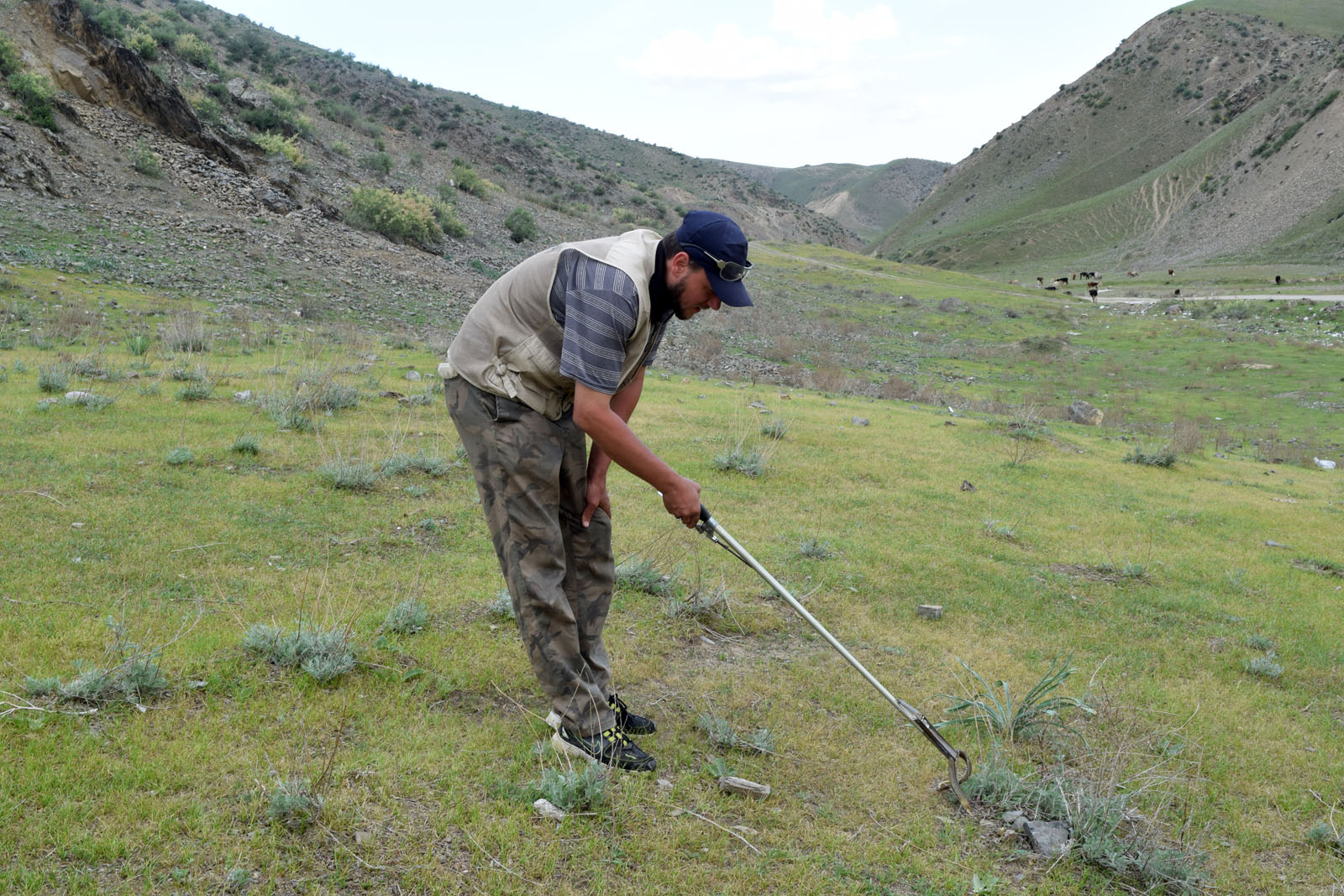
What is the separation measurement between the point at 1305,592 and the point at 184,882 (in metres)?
8.19

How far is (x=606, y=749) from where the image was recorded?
337 centimetres

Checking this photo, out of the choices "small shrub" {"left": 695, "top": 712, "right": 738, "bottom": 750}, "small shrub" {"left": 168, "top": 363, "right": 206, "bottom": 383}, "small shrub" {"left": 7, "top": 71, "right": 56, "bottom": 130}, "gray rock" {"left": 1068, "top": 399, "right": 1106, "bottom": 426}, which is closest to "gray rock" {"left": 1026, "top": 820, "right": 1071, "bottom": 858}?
"small shrub" {"left": 695, "top": 712, "right": 738, "bottom": 750}

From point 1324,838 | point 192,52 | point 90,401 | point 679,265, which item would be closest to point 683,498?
point 679,265

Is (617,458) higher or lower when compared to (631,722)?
higher

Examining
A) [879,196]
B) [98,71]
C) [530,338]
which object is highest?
[879,196]

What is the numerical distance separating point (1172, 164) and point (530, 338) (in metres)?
91.2

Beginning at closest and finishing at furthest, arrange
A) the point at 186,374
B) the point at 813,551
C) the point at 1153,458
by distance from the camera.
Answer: the point at 813,551, the point at 186,374, the point at 1153,458

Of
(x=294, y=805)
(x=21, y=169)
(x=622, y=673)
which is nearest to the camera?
(x=294, y=805)

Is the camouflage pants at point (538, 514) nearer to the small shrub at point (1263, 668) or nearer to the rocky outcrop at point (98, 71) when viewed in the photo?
the small shrub at point (1263, 668)

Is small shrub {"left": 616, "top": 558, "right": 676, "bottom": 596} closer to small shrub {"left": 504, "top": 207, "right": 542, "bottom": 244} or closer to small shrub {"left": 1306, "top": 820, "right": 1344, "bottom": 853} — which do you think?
small shrub {"left": 1306, "top": 820, "right": 1344, "bottom": 853}

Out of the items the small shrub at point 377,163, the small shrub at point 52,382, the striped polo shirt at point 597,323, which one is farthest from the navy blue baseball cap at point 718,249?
the small shrub at point 377,163

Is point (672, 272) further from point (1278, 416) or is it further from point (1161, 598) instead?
point (1278, 416)

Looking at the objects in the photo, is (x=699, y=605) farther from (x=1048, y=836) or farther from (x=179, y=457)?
(x=179, y=457)

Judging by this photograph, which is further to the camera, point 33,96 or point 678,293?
point 33,96
